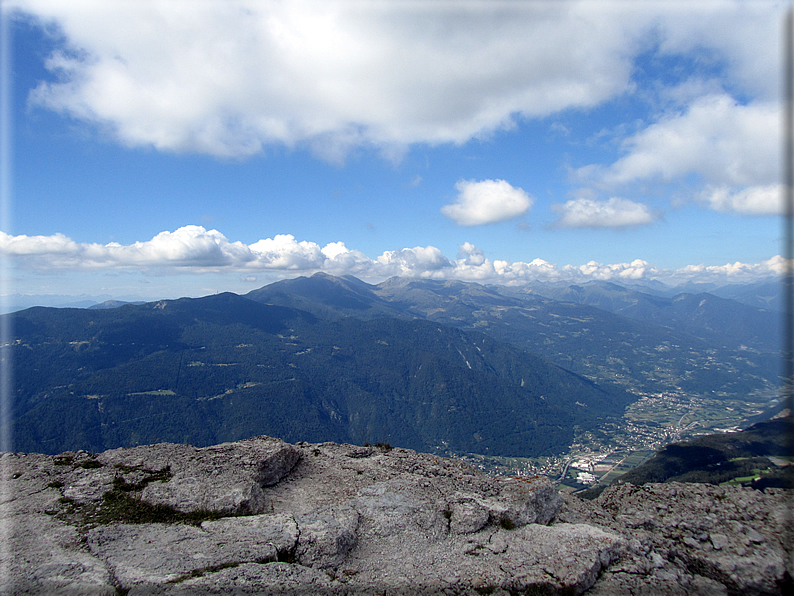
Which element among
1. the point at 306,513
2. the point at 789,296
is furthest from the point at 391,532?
the point at 789,296

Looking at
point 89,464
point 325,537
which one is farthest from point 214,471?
point 325,537

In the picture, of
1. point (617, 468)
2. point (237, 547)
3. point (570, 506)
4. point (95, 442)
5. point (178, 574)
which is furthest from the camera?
point (95, 442)

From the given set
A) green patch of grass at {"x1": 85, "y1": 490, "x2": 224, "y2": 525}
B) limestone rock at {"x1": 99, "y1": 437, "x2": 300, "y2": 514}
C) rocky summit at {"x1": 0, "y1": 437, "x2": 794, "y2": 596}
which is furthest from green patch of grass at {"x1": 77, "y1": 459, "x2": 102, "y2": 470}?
green patch of grass at {"x1": 85, "y1": 490, "x2": 224, "y2": 525}

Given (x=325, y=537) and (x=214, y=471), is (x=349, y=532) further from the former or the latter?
(x=214, y=471)

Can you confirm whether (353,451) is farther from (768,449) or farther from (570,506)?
(768,449)

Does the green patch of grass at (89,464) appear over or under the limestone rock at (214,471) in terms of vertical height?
over

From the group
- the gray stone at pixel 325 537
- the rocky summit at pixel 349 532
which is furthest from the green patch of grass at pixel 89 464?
the gray stone at pixel 325 537

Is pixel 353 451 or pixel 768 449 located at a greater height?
pixel 353 451

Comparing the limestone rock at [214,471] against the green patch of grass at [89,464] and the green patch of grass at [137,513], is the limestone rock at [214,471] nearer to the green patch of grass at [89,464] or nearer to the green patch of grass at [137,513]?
the green patch of grass at [137,513]
